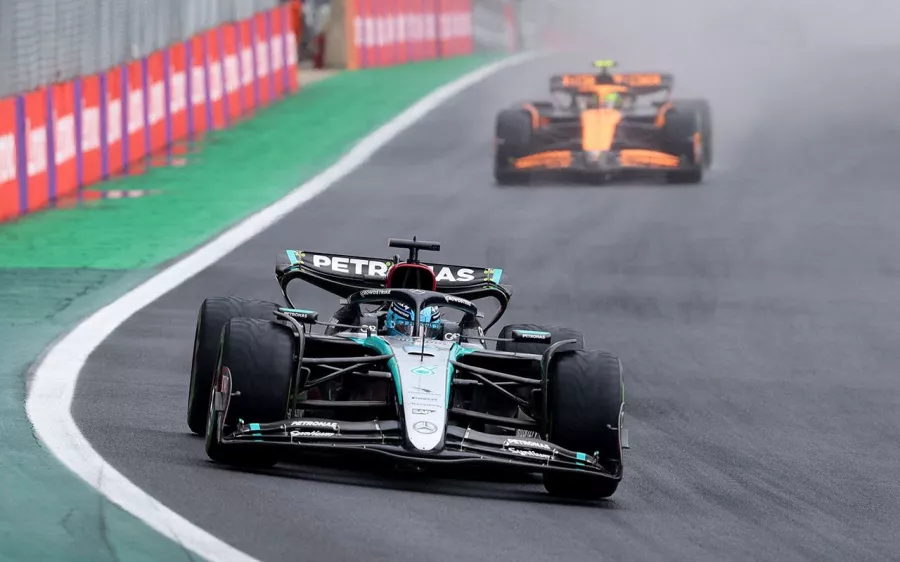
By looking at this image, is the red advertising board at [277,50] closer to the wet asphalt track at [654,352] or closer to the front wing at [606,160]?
the wet asphalt track at [654,352]

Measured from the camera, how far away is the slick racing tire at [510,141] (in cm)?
2394

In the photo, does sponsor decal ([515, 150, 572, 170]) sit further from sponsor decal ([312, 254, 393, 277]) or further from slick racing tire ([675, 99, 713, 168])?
sponsor decal ([312, 254, 393, 277])

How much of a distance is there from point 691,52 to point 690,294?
3693cm

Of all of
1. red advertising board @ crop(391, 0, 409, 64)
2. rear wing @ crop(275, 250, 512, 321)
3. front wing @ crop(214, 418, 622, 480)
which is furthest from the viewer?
red advertising board @ crop(391, 0, 409, 64)

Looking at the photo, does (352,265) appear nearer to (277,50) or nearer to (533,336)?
(533,336)

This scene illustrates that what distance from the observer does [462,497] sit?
9703 mm

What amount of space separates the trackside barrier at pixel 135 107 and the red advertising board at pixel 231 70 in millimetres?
13

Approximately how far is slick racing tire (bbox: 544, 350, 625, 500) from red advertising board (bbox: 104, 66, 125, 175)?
1307 centimetres

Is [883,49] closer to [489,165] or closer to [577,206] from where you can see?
[489,165]

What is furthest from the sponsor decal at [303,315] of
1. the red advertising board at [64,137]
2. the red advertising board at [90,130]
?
the red advertising board at [90,130]

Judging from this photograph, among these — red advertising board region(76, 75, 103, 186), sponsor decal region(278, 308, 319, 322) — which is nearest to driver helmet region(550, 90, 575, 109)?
red advertising board region(76, 75, 103, 186)

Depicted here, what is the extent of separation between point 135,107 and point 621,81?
575cm

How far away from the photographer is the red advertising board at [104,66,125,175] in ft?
73.3

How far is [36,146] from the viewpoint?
19.7m
